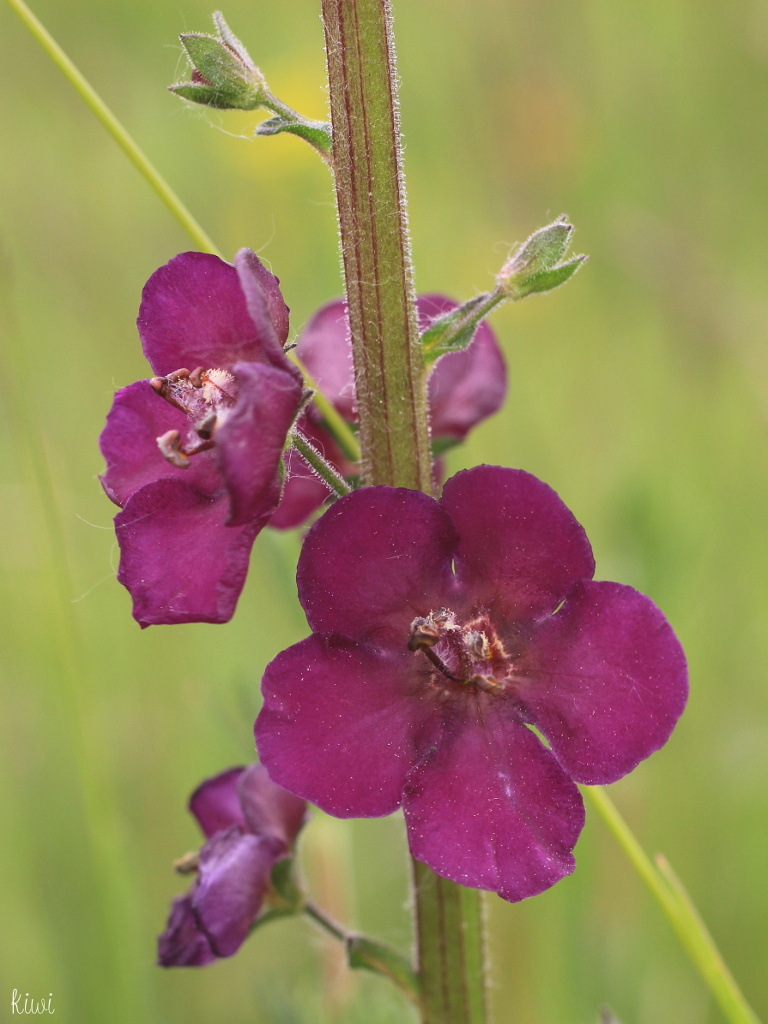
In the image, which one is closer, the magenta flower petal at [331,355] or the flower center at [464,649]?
the flower center at [464,649]

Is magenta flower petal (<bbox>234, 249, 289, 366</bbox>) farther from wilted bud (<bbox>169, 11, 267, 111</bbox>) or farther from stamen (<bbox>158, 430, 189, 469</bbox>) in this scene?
wilted bud (<bbox>169, 11, 267, 111</bbox>)

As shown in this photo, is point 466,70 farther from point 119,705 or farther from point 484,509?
point 484,509

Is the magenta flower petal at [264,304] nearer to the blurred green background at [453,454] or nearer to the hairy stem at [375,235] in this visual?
the hairy stem at [375,235]

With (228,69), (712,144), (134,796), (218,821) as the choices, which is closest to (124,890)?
(218,821)

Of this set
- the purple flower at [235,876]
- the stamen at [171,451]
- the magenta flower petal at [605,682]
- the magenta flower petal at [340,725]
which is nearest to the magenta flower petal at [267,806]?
the purple flower at [235,876]

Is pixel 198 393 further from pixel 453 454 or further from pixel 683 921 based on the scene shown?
pixel 453 454
